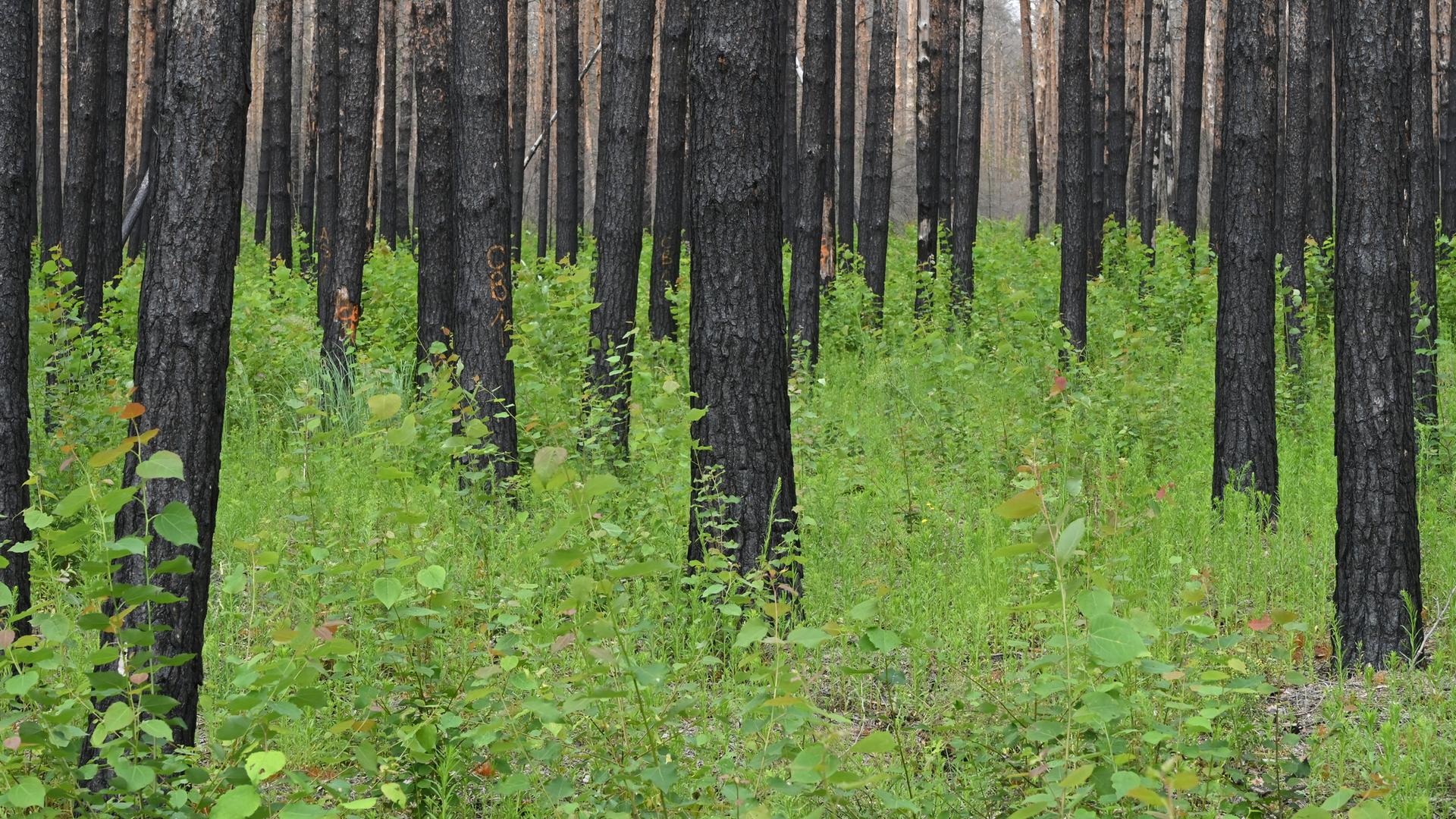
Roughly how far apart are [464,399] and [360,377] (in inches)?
56.7

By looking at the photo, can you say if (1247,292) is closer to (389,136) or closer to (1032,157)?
(389,136)

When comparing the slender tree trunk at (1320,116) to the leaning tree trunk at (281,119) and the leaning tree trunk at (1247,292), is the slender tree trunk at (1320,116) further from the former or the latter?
the leaning tree trunk at (281,119)

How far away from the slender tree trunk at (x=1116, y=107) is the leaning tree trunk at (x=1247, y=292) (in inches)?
348

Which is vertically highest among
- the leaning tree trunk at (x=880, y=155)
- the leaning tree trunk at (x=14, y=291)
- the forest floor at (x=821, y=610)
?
the leaning tree trunk at (x=880, y=155)

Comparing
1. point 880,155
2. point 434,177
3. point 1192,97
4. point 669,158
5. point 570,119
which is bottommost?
point 434,177

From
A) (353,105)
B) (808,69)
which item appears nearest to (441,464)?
(353,105)

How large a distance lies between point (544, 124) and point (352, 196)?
506 inches

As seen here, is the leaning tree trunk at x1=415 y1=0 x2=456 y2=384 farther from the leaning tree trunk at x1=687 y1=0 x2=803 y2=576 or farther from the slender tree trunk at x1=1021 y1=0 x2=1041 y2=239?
the slender tree trunk at x1=1021 y1=0 x2=1041 y2=239

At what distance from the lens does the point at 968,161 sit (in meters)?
15.5

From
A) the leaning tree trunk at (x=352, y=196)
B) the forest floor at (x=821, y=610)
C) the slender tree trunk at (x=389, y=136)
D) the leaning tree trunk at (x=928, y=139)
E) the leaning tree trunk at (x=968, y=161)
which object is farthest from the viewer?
the slender tree trunk at (x=389, y=136)

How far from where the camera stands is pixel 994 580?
5.14 meters

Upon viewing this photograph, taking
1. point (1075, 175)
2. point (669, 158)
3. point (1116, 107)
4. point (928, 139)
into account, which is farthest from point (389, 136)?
point (1075, 175)

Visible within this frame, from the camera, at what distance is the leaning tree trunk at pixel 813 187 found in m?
11.0

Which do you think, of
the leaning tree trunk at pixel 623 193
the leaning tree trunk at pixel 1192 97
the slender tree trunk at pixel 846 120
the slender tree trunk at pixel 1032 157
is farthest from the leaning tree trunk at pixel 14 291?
the slender tree trunk at pixel 1032 157
